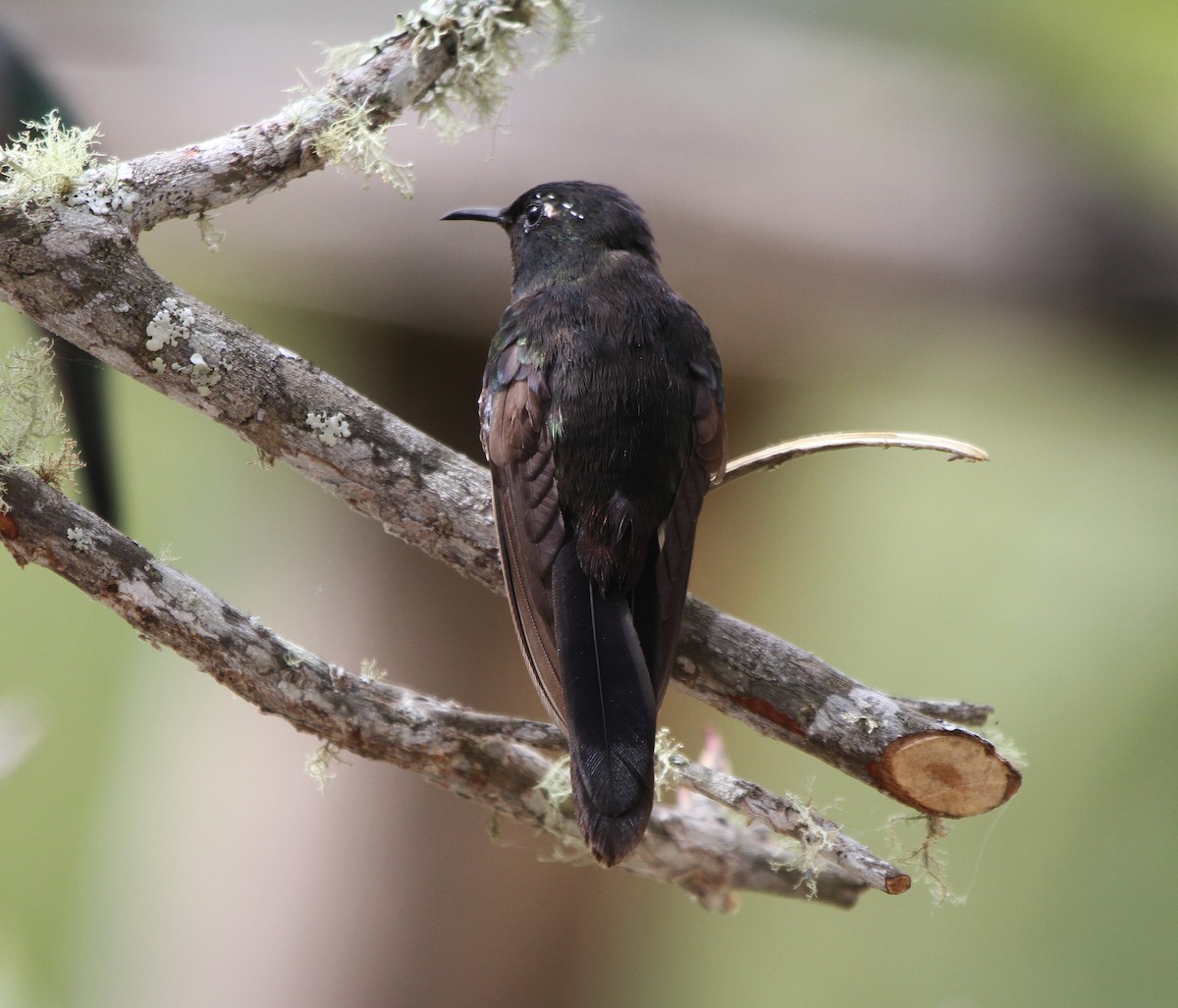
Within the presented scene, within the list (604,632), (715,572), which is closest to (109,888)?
(715,572)

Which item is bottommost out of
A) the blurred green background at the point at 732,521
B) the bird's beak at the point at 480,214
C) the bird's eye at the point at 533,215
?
the blurred green background at the point at 732,521

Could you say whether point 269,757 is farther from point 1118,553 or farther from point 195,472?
point 1118,553

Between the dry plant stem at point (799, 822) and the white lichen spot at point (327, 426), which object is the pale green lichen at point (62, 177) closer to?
the white lichen spot at point (327, 426)

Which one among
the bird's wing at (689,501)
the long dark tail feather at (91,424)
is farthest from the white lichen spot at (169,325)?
the bird's wing at (689,501)

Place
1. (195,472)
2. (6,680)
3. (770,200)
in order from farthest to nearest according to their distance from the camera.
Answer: (770,200), (195,472), (6,680)

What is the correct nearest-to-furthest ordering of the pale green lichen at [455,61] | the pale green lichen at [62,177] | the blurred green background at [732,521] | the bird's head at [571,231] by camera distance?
the pale green lichen at [62,177] < the pale green lichen at [455,61] < the bird's head at [571,231] < the blurred green background at [732,521]

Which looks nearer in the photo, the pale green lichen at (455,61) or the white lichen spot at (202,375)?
the white lichen spot at (202,375)

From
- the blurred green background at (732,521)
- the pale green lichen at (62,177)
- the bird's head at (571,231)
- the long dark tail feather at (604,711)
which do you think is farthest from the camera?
the blurred green background at (732,521)
